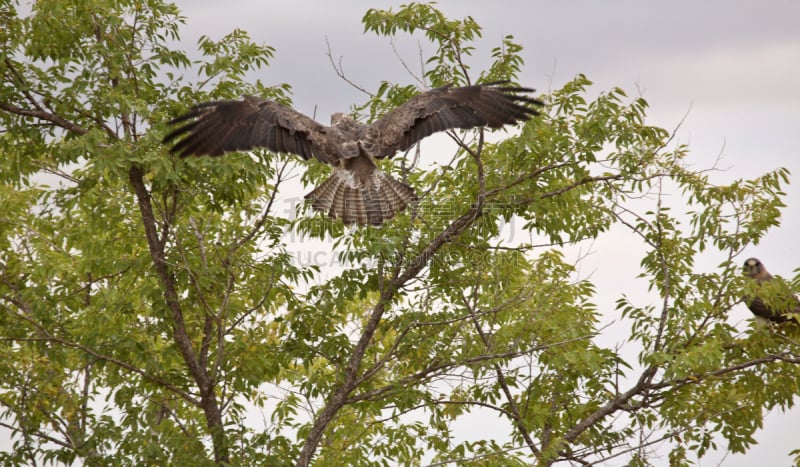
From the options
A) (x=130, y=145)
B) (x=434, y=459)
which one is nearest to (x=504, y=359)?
(x=434, y=459)

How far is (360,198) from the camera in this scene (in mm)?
A: 9352

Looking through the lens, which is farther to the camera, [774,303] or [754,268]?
[754,268]

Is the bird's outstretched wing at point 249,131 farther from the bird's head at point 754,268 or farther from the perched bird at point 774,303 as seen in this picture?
the bird's head at point 754,268

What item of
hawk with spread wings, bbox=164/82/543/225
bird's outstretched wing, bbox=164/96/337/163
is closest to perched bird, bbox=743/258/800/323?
hawk with spread wings, bbox=164/82/543/225

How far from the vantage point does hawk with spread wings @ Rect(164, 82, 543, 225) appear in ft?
29.0

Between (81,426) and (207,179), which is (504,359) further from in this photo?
(81,426)

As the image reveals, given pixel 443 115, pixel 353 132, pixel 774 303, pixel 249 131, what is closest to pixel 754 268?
pixel 774 303

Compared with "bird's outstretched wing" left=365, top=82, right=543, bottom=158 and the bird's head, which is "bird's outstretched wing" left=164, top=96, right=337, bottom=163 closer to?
"bird's outstretched wing" left=365, top=82, right=543, bottom=158

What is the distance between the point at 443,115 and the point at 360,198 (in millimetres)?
1224

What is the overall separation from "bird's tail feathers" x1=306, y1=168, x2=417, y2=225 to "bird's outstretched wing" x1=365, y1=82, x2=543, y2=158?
0.45 m

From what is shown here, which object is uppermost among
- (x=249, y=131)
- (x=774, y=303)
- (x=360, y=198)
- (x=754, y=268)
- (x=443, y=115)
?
(x=249, y=131)

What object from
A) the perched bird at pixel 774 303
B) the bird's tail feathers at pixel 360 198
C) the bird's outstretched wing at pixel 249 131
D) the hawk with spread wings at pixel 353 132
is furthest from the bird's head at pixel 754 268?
the bird's outstretched wing at pixel 249 131

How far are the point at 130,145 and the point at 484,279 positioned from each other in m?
3.93

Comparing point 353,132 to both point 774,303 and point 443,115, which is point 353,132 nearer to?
point 443,115
